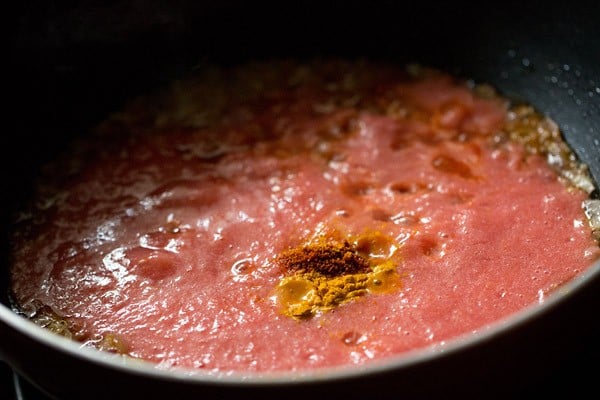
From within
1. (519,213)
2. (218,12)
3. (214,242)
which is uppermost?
(218,12)

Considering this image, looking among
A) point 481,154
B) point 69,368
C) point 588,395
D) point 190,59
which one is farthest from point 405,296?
point 190,59

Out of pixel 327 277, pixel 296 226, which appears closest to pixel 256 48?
pixel 296 226

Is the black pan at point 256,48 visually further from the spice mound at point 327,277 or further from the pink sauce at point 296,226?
the spice mound at point 327,277

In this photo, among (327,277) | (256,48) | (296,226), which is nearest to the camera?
(327,277)

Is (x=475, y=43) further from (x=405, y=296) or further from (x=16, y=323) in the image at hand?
(x=16, y=323)

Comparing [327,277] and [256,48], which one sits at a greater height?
[256,48]

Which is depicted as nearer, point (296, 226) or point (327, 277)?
point (327, 277)

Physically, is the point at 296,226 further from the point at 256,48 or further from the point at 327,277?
the point at 256,48

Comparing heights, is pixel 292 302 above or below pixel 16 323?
below
